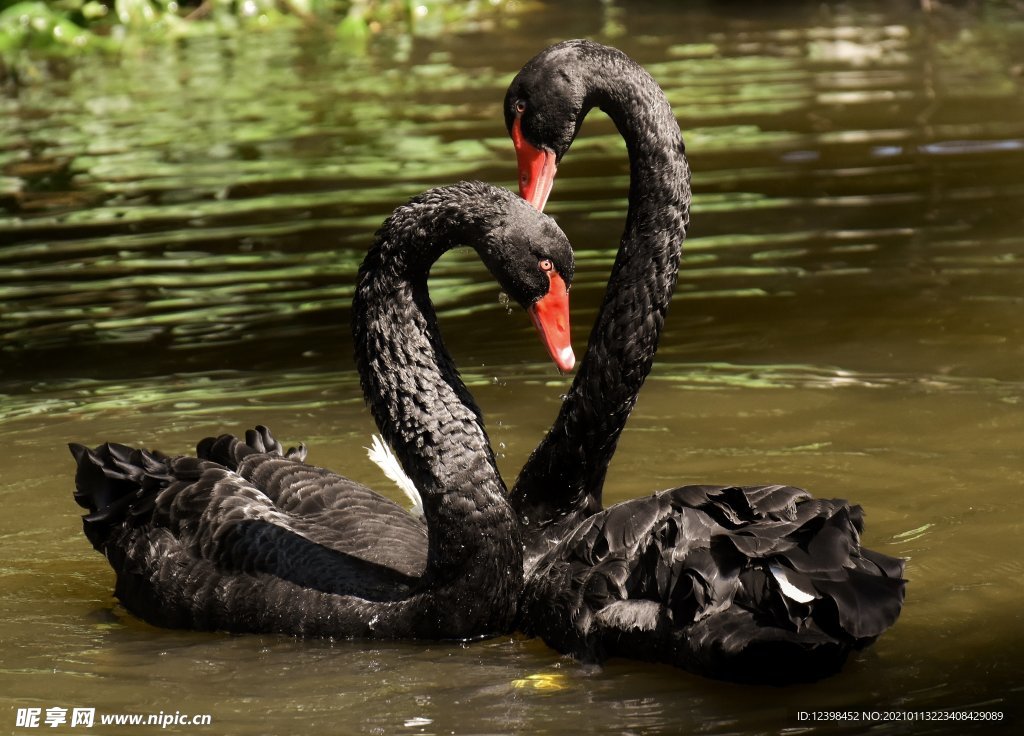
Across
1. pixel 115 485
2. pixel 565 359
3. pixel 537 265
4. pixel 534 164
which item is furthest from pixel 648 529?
pixel 115 485

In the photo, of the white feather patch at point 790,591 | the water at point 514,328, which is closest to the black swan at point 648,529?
the white feather patch at point 790,591

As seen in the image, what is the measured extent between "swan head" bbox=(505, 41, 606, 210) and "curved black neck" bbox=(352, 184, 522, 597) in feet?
2.05

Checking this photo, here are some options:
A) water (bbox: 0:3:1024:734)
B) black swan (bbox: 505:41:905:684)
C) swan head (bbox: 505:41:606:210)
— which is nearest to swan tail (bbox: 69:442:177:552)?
water (bbox: 0:3:1024:734)

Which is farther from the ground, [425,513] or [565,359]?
[565,359]

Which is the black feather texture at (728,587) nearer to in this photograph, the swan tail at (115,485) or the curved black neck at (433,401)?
the curved black neck at (433,401)

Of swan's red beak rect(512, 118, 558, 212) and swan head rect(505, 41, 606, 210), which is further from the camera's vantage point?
swan's red beak rect(512, 118, 558, 212)

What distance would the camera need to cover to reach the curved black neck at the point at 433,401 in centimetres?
485

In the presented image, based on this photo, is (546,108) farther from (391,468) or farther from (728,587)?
(728,587)

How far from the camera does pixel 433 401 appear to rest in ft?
16.1

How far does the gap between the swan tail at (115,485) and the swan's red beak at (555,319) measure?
141 cm

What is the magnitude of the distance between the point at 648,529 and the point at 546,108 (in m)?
1.52

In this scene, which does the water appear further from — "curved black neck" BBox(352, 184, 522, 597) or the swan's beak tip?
the swan's beak tip

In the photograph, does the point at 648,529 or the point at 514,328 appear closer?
the point at 648,529

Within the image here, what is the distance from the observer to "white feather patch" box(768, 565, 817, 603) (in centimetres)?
423
